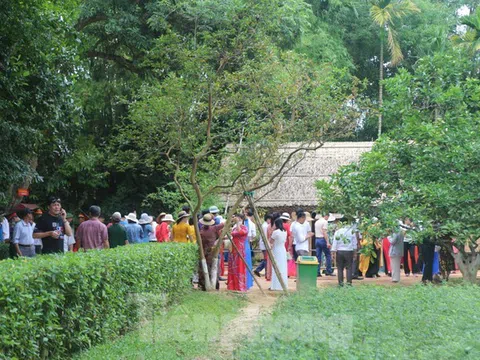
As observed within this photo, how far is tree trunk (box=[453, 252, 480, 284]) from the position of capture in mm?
16188

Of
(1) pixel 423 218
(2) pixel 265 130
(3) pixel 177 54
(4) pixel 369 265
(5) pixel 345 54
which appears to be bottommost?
(4) pixel 369 265

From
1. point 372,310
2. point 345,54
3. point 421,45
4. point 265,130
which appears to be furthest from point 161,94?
point 421,45

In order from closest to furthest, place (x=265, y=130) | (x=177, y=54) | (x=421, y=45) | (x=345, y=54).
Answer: (x=177, y=54)
(x=265, y=130)
(x=345, y=54)
(x=421, y=45)

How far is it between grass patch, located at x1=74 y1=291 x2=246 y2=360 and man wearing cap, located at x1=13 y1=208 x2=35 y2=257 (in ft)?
11.3

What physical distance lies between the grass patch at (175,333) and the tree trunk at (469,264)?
209 inches

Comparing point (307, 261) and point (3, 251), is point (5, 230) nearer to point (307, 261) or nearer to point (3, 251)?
point (3, 251)

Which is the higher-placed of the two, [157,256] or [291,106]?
[291,106]

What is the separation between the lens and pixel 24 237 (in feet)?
49.5

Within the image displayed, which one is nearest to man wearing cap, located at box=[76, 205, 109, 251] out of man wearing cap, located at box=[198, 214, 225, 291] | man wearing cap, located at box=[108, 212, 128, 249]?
man wearing cap, located at box=[108, 212, 128, 249]

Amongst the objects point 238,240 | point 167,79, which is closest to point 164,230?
point 238,240

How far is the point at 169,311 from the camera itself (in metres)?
12.3

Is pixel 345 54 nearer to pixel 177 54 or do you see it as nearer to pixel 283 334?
pixel 177 54

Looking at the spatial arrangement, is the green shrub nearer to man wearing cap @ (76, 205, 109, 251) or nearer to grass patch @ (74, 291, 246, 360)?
man wearing cap @ (76, 205, 109, 251)

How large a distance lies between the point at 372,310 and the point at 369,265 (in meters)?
11.6
